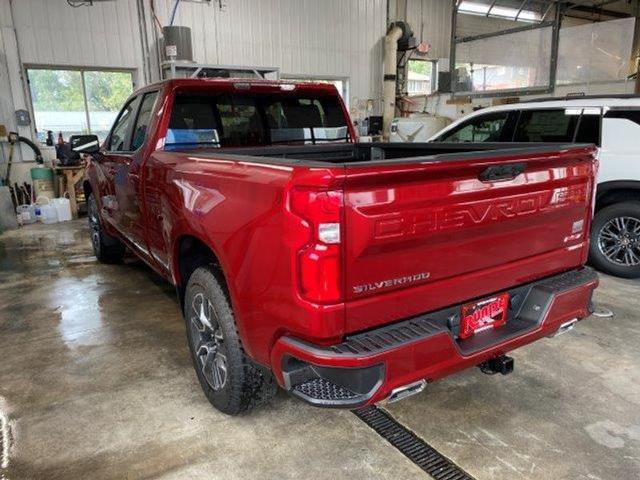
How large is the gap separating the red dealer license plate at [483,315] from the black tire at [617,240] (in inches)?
121

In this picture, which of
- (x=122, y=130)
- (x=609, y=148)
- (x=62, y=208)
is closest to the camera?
(x=122, y=130)

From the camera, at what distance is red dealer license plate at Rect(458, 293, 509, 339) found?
6.24 ft

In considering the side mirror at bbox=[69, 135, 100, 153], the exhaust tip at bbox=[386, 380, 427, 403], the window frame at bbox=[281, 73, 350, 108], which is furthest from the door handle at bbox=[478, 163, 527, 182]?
the window frame at bbox=[281, 73, 350, 108]

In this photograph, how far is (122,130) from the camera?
3951mm

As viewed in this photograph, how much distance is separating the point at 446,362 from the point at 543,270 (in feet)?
2.43

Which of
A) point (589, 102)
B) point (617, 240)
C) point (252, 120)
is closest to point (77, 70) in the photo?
point (252, 120)

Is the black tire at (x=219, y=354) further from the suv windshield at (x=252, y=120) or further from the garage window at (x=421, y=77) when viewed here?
the garage window at (x=421, y=77)

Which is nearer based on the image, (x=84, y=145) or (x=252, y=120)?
(x=252, y=120)

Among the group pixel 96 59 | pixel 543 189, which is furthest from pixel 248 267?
pixel 96 59

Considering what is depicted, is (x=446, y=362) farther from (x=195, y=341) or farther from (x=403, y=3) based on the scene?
(x=403, y=3)

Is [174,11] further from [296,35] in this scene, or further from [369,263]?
[369,263]

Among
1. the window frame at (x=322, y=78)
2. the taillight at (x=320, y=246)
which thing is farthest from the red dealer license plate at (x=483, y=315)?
the window frame at (x=322, y=78)

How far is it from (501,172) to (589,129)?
3176mm

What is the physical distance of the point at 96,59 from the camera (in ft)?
28.6
